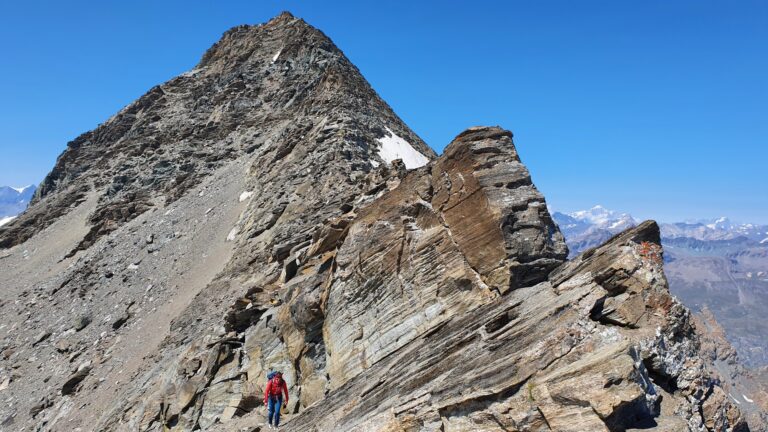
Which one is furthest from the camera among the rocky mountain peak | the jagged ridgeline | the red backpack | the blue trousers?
the rocky mountain peak

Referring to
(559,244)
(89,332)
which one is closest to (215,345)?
(559,244)

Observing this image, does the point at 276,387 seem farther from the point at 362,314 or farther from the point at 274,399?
the point at 362,314

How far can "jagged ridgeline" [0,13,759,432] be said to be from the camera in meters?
10.7

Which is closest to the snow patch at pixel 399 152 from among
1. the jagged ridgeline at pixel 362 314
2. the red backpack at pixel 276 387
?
the jagged ridgeline at pixel 362 314

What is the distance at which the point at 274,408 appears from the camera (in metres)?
16.8

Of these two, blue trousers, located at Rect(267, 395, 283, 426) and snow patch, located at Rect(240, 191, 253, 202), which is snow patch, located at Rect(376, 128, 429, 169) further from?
blue trousers, located at Rect(267, 395, 283, 426)

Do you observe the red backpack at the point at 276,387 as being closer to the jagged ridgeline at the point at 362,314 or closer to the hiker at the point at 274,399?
the hiker at the point at 274,399

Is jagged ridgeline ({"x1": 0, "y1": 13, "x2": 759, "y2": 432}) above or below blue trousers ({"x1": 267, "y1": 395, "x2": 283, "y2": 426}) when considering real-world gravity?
above

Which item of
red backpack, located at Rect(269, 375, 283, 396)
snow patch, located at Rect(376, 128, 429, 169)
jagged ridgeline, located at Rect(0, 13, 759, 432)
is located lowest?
red backpack, located at Rect(269, 375, 283, 396)

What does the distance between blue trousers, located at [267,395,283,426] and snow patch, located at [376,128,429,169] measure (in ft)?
105

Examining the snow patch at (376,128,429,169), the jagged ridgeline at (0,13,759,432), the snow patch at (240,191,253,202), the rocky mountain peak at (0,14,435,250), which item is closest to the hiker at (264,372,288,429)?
the jagged ridgeline at (0,13,759,432)

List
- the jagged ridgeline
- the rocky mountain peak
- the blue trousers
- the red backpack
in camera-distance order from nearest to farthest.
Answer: the jagged ridgeline → the blue trousers → the red backpack → the rocky mountain peak

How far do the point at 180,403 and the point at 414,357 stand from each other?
11.8 metres

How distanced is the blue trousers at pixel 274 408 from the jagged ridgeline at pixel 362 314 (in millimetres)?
641
